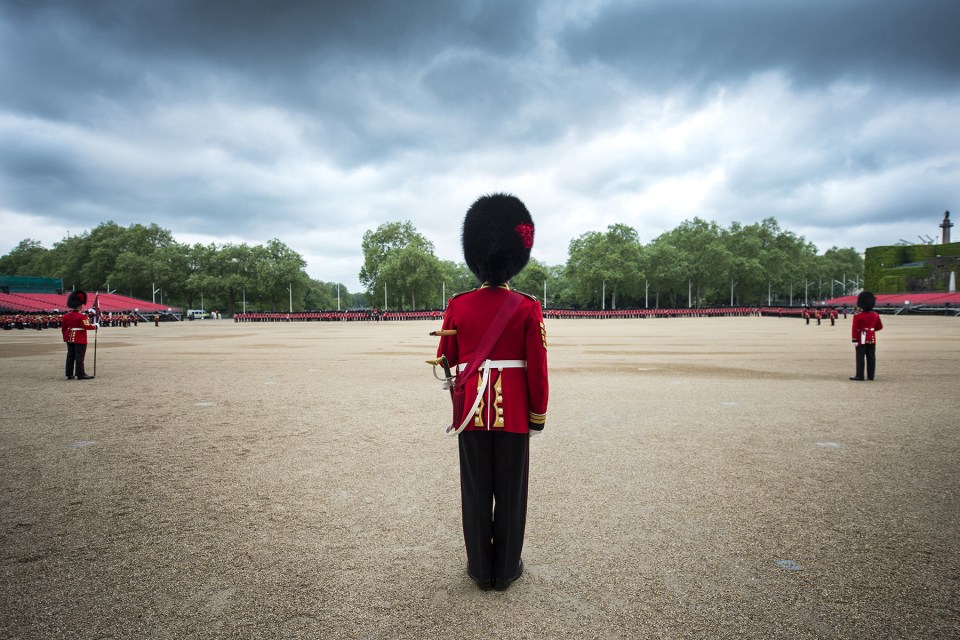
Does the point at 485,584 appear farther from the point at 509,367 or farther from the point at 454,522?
the point at 509,367

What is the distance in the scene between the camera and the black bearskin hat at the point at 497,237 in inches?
129

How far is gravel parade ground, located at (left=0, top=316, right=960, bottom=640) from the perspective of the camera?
112 inches

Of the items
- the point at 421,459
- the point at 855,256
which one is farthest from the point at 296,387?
the point at 855,256

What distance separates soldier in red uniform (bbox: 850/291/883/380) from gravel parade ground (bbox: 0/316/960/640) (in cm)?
242

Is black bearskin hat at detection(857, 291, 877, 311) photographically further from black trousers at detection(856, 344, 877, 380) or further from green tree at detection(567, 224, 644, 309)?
green tree at detection(567, 224, 644, 309)

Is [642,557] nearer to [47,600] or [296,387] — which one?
[47,600]

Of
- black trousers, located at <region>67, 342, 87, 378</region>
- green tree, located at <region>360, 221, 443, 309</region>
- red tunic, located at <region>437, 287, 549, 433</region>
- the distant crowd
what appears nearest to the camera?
red tunic, located at <region>437, 287, 549, 433</region>

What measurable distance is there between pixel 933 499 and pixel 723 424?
2.75 m

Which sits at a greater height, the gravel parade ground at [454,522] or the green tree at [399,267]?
the green tree at [399,267]

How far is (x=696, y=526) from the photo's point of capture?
12.9 feet

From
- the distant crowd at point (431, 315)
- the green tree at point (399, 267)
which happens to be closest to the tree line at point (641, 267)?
the green tree at point (399, 267)

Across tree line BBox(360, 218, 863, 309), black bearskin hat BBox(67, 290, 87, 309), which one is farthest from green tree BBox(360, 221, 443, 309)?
black bearskin hat BBox(67, 290, 87, 309)

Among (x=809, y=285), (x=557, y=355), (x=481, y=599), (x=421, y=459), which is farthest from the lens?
(x=809, y=285)

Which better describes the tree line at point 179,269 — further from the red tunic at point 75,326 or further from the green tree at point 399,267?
the red tunic at point 75,326
